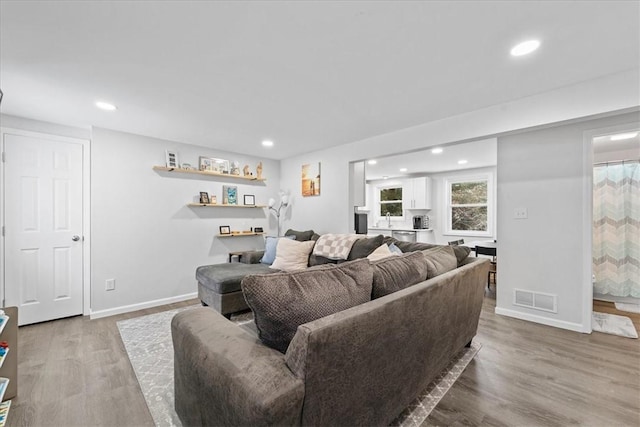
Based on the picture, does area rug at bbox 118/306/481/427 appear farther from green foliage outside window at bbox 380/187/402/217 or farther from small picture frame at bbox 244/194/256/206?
green foliage outside window at bbox 380/187/402/217

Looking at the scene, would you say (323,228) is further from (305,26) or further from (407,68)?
(305,26)

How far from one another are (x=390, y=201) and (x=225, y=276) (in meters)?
5.63

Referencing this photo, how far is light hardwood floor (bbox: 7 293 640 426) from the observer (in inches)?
63.2

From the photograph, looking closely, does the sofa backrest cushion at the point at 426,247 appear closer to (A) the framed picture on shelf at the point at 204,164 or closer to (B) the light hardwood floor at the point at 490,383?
(B) the light hardwood floor at the point at 490,383

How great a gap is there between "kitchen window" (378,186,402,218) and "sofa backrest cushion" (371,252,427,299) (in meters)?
5.77

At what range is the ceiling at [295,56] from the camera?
4.87 feet

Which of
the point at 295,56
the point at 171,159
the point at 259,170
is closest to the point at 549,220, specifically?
the point at 295,56

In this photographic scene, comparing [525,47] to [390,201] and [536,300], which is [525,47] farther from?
[390,201]

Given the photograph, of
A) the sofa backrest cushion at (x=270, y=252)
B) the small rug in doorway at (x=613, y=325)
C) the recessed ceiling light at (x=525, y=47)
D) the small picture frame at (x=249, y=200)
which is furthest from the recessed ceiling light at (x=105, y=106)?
the small rug in doorway at (x=613, y=325)

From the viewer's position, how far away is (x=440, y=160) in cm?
536

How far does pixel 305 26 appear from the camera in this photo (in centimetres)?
159

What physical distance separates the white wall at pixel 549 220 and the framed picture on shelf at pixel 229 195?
12.3ft

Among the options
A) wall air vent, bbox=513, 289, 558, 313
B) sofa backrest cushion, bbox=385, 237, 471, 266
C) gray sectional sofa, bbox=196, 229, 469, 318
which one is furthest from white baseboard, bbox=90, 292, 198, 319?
wall air vent, bbox=513, 289, 558, 313

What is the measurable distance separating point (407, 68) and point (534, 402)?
241 centimetres
